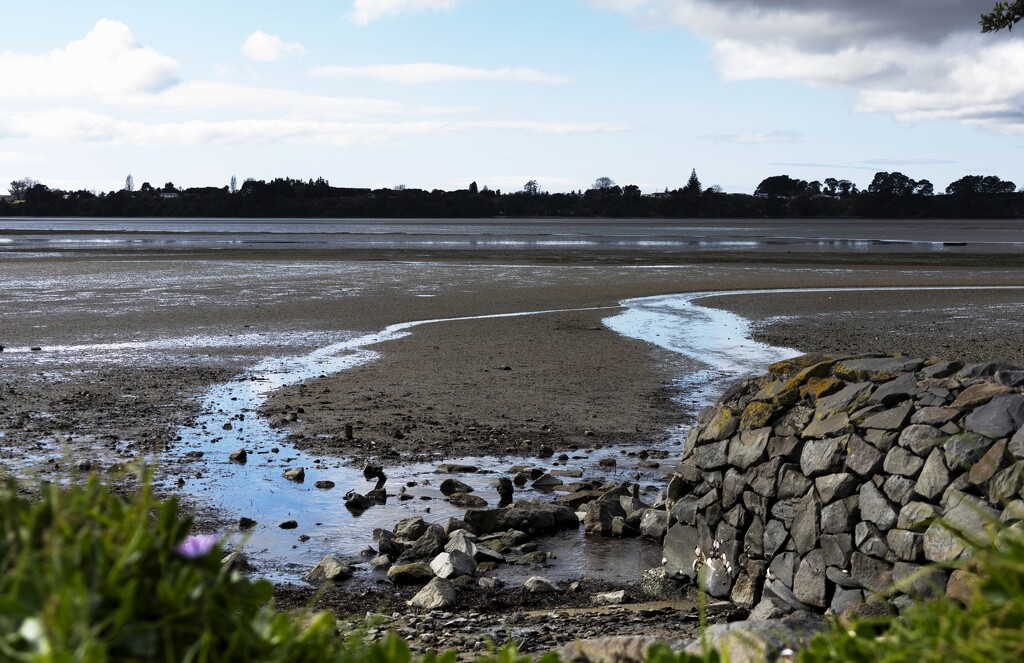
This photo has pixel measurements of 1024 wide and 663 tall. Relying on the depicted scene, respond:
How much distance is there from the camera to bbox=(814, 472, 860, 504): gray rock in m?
5.89

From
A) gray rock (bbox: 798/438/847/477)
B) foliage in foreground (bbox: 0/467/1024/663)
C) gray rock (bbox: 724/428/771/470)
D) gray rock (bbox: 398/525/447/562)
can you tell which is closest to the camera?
foliage in foreground (bbox: 0/467/1024/663)

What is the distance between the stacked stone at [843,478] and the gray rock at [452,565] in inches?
57.2

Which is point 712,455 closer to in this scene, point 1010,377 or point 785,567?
point 785,567

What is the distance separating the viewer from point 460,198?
528 ft

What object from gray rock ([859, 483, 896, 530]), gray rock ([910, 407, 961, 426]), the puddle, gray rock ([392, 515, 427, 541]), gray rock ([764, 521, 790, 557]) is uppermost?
gray rock ([910, 407, 961, 426])

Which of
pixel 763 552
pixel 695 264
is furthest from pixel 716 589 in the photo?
pixel 695 264

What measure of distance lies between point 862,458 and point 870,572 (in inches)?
24.9

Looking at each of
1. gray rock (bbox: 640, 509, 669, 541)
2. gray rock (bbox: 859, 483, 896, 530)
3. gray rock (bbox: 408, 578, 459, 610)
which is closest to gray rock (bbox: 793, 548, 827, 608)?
gray rock (bbox: 859, 483, 896, 530)

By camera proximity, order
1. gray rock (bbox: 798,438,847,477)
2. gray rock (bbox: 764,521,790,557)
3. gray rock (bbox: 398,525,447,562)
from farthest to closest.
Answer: gray rock (bbox: 398,525,447,562) → gray rock (bbox: 764,521,790,557) → gray rock (bbox: 798,438,847,477)

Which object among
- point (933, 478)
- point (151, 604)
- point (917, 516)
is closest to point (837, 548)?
point (917, 516)

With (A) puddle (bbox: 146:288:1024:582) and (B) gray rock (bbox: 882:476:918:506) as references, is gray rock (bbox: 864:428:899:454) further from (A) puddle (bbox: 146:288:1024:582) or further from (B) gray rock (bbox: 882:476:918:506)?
(A) puddle (bbox: 146:288:1024:582)

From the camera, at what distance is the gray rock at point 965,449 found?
5.22 m

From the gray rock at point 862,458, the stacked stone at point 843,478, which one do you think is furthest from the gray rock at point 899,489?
the gray rock at point 862,458

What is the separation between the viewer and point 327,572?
23.9ft
